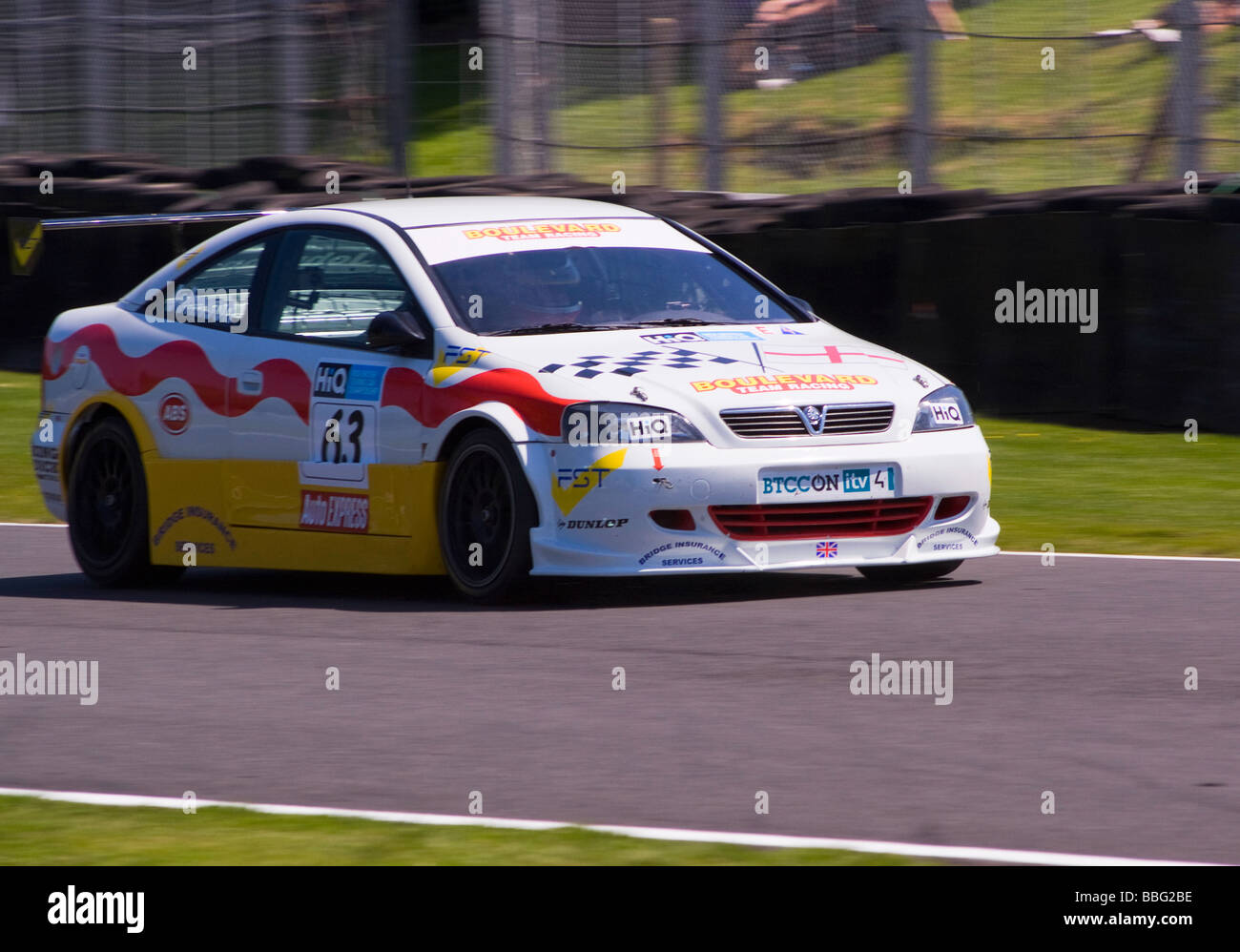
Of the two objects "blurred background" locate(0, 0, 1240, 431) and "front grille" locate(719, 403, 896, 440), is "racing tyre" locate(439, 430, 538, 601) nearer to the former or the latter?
"front grille" locate(719, 403, 896, 440)

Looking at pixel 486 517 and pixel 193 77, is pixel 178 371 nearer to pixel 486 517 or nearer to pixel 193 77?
pixel 486 517

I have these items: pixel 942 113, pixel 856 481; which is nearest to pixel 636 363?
pixel 856 481

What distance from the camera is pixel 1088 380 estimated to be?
47.6 ft

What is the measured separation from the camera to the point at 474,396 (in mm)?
9117

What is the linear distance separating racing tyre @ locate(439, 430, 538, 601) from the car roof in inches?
54.5

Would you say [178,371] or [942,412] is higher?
[178,371]

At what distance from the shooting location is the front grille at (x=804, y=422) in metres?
8.89

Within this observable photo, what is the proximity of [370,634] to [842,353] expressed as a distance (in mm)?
2226

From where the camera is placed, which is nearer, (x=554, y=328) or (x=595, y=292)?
(x=554, y=328)

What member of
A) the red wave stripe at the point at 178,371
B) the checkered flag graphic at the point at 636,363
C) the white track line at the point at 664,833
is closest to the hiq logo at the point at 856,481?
the checkered flag graphic at the point at 636,363

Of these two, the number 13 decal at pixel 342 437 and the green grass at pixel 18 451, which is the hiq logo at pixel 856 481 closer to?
the number 13 decal at pixel 342 437

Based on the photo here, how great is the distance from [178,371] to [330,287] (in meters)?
0.83

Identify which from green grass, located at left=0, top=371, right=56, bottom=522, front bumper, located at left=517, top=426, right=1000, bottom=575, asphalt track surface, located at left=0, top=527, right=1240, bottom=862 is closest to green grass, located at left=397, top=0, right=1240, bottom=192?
green grass, located at left=0, top=371, right=56, bottom=522
